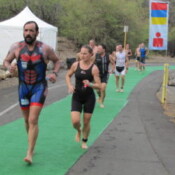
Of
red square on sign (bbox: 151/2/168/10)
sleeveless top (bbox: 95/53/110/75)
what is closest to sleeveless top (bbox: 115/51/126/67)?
red square on sign (bbox: 151/2/168/10)

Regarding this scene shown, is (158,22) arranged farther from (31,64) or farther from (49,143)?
(31,64)

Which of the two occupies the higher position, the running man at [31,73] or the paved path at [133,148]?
the running man at [31,73]

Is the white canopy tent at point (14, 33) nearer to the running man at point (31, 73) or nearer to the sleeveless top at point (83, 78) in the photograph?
the sleeveless top at point (83, 78)

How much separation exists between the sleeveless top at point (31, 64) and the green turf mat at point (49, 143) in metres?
1.20

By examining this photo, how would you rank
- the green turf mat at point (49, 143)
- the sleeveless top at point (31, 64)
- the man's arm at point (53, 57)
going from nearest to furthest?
the green turf mat at point (49, 143) < the sleeveless top at point (31, 64) < the man's arm at point (53, 57)

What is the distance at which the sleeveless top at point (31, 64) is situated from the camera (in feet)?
21.1

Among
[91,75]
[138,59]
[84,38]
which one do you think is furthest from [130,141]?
[84,38]

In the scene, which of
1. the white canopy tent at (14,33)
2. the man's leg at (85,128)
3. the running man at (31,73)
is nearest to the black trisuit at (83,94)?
the man's leg at (85,128)

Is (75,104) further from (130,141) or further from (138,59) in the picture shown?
(138,59)

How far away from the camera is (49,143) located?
316 inches

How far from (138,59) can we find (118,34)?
18.2 metres

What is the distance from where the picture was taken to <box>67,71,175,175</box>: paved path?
6477 millimetres

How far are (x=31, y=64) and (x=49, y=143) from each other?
2.08m

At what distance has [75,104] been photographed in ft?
25.0
